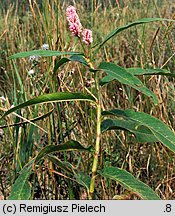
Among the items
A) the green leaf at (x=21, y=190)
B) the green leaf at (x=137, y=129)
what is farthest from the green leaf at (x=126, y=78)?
the green leaf at (x=21, y=190)

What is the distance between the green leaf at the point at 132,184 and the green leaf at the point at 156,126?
0.12 meters

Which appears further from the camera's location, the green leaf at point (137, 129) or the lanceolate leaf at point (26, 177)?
the green leaf at point (137, 129)

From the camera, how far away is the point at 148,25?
394 centimetres

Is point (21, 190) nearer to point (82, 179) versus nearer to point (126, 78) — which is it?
point (82, 179)

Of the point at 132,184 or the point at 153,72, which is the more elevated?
the point at 153,72

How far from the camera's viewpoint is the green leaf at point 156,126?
986mm

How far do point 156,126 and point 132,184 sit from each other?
5.6 inches

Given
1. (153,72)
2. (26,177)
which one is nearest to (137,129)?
(153,72)

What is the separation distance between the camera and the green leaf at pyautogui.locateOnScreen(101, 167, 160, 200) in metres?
1.02

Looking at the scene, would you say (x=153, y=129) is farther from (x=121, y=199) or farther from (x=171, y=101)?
(x=171, y=101)

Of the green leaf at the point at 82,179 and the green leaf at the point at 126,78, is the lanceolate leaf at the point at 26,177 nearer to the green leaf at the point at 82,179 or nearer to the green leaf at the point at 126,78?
the green leaf at the point at 82,179

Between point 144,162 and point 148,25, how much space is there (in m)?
2.42

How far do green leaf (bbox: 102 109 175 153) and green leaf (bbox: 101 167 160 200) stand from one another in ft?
0.39

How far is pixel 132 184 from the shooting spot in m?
1.04
